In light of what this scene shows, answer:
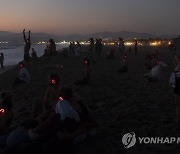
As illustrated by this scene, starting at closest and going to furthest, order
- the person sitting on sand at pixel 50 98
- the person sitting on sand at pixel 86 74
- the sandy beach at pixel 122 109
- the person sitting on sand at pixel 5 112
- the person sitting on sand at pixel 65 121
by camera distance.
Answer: the person sitting on sand at pixel 65 121
the sandy beach at pixel 122 109
the person sitting on sand at pixel 5 112
the person sitting on sand at pixel 50 98
the person sitting on sand at pixel 86 74

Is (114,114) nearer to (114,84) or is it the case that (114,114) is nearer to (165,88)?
(165,88)

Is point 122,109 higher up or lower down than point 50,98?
lower down

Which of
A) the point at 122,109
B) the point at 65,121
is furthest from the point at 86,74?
the point at 65,121

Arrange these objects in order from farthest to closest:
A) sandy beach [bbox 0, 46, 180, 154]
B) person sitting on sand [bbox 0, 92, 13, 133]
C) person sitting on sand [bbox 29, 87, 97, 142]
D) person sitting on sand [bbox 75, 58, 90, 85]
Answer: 1. person sitting on sand [bbox 75, 58, 90, 85]
2. person sitting on sand [bbox 0, 92, 13, 133]
3. sandy beach [bbox 0, 46, 180, 154]
4. person sitting on sand [bbox 29, 87, 97, 142]

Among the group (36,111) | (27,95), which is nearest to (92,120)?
(36,111)

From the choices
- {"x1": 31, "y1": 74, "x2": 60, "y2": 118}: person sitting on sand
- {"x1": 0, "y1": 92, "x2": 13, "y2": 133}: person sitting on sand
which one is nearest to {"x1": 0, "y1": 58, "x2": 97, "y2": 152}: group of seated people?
{"x1": 0, "y1": 92, "x2": 13, "y2": 133}: person sitting on sand

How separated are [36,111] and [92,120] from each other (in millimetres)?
2093

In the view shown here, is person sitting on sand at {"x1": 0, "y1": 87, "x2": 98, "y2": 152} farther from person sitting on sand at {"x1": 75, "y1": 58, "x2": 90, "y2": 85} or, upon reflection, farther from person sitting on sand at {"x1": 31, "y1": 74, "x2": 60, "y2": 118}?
person sitting on sand at {"x1": 75, "y1": 58, "x2": 90, "y2": 85}

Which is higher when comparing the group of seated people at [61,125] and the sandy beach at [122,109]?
the group of seated people at [61,125]

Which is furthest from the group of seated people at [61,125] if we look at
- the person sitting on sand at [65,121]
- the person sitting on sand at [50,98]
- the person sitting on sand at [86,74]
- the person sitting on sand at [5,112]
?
the person sitting on sand at [86,74]

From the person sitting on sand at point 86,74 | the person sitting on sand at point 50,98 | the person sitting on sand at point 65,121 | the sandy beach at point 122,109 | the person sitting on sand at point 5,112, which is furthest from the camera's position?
the person sitting on sand at point 86,74

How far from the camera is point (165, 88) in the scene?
12.0 meters

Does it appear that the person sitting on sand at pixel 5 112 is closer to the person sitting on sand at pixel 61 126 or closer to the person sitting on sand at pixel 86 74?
the person sitting on sand at pixel 61 126

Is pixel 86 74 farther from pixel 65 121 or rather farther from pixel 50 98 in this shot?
pixel 65 121
